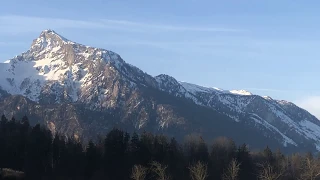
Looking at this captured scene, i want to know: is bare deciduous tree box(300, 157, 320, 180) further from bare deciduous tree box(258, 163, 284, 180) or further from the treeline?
bare deciduous tree box(258, 163, 284, 180)

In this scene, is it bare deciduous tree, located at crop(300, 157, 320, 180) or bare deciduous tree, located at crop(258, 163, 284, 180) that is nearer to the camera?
bare deciduous tree, located at crop(258, 163, 284, 180)

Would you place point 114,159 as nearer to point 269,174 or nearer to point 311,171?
point 269,174

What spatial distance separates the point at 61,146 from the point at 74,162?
837 centimetres

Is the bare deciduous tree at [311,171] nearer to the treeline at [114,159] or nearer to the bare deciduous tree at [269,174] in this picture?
the treeline at [114,159]

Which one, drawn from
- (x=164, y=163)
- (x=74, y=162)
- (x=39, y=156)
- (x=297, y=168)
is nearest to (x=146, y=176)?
(x=164, y=163)

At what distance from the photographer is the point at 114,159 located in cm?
14638

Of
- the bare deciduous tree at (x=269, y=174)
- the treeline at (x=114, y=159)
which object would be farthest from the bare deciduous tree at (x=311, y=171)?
the bare deciduous tree at (x=269, y=174)

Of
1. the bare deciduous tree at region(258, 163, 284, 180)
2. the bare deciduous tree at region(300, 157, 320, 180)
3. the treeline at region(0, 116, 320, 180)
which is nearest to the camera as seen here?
the bare deciduous tree at region(258, 163, 284, 180)

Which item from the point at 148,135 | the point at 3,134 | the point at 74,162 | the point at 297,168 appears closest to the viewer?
the point at 74,162

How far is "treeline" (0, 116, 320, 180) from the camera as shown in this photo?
440ft

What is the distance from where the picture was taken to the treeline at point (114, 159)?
134m

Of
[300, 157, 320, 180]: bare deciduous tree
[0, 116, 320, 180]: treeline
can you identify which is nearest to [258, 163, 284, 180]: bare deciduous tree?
[0, 116, 320, 180]: treeline

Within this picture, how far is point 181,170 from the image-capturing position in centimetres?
14775

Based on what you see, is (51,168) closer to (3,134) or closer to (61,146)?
(61,146)
